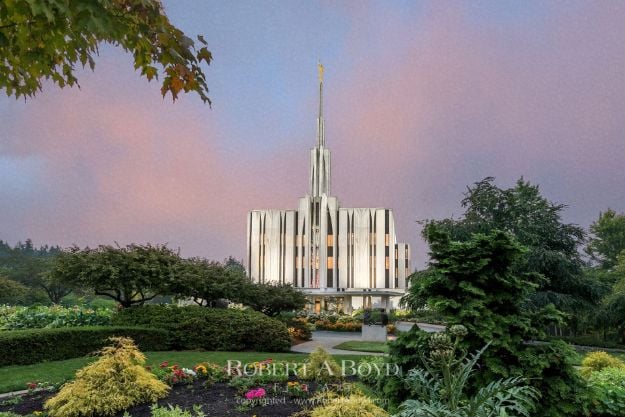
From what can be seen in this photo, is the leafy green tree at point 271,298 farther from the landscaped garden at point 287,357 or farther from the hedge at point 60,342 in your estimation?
the hedge at point 60,342

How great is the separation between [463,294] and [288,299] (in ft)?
59.9

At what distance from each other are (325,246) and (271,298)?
42.6 metres

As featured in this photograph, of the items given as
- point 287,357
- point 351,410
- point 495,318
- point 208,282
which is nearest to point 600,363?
point 495,318

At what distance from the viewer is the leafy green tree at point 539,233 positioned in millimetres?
23359

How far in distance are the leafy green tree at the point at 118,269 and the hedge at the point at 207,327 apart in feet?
3.37

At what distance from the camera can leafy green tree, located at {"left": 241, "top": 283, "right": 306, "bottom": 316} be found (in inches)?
910

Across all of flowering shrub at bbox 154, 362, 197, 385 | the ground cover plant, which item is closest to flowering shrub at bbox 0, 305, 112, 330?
the ground cover plant

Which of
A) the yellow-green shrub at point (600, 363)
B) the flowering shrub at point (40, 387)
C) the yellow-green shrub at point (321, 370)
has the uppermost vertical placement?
the yellow-green shrub at point (321, 370)

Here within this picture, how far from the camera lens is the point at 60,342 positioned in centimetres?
1397

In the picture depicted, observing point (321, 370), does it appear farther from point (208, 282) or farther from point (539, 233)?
point (539, 233)

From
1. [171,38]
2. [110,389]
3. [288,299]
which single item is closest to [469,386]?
[110,389]

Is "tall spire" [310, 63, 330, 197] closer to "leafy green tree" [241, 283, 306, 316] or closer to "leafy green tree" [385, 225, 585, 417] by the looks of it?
"leafy green tree" [241, 283, 306, 316]

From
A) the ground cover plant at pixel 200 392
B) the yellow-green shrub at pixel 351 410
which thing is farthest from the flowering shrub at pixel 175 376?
the yellow-green shrub at pixel 351 410

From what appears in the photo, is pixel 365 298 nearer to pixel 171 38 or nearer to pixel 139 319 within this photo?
pixel 139 319
